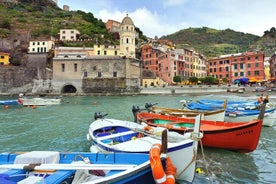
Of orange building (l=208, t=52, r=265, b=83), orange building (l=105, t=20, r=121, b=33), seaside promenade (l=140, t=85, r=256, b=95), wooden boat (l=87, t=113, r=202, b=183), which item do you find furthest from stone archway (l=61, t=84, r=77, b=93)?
wooden boat (l=87, t=113, r=202, b=183)

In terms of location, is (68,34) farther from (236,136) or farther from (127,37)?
(236,136)

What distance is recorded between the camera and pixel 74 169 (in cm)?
424

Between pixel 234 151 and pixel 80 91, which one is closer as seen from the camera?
pixel 234 151

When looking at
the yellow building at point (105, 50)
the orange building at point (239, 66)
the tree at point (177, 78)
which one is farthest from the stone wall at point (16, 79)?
the orange building at point (239, 66)

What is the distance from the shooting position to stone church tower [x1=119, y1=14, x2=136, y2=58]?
57562 mm

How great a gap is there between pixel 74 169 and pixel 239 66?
61852mm

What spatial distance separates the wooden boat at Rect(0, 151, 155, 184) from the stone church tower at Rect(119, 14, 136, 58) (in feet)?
177

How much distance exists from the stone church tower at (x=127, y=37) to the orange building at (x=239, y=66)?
26.2 m

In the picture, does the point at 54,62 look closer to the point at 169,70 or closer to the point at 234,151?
the point at 169,70

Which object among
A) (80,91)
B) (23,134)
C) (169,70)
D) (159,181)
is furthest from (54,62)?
(159,181)

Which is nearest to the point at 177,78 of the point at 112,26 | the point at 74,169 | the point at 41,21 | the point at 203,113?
the point at 203,113

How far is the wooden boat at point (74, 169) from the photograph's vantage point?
3812mm

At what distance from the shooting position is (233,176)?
20.9 feet

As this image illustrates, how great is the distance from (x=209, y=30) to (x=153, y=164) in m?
174
